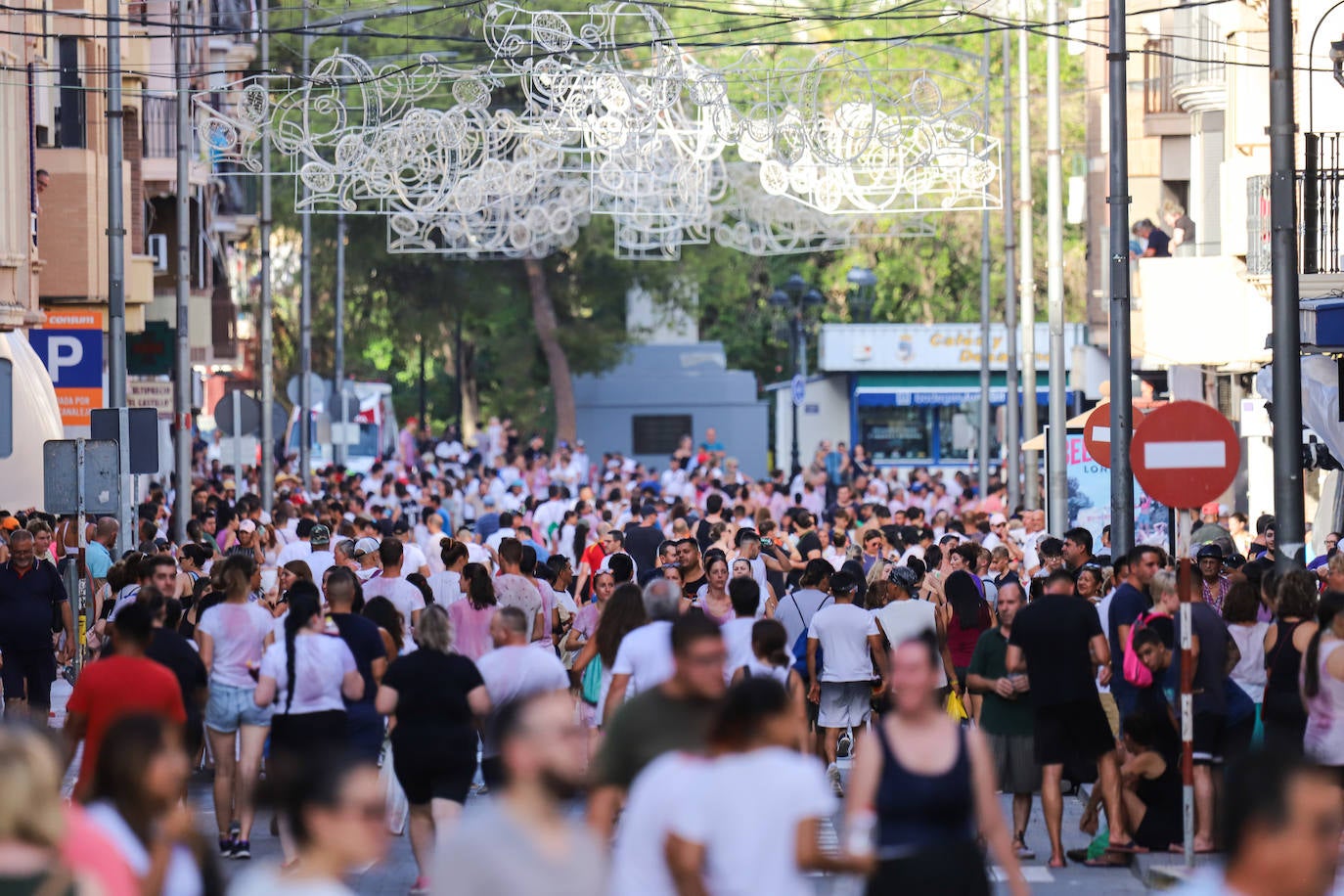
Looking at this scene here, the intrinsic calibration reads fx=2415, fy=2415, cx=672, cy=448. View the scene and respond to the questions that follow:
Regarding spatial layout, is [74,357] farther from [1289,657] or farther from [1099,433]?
[1289,657]

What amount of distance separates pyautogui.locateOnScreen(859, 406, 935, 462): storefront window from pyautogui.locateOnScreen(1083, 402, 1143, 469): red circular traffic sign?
3718 centimetres

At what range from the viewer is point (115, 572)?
1562cm

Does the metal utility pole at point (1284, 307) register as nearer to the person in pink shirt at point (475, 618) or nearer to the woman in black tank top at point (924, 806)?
the person in pink shirt at point (475, 618)

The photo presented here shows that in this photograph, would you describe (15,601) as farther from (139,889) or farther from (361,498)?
(361,498)

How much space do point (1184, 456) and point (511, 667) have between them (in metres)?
3.87

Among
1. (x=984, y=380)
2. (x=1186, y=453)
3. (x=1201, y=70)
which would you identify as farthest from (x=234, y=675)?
(x=984, y=380)

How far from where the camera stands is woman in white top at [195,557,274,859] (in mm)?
12430

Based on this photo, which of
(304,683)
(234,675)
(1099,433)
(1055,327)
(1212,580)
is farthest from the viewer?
(1055,327)

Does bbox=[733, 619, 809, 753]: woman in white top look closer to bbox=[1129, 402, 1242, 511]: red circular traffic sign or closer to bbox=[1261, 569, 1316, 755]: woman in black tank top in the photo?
bbox=[1129, 402, 1242, 511]: red circular traffic sign

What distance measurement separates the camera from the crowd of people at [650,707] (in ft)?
19.4

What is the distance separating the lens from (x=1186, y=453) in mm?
12359

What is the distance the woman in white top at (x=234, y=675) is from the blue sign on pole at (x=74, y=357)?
39.3ft

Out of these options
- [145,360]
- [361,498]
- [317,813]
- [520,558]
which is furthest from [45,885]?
[145,360]

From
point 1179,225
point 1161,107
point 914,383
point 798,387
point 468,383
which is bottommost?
point 798,387
